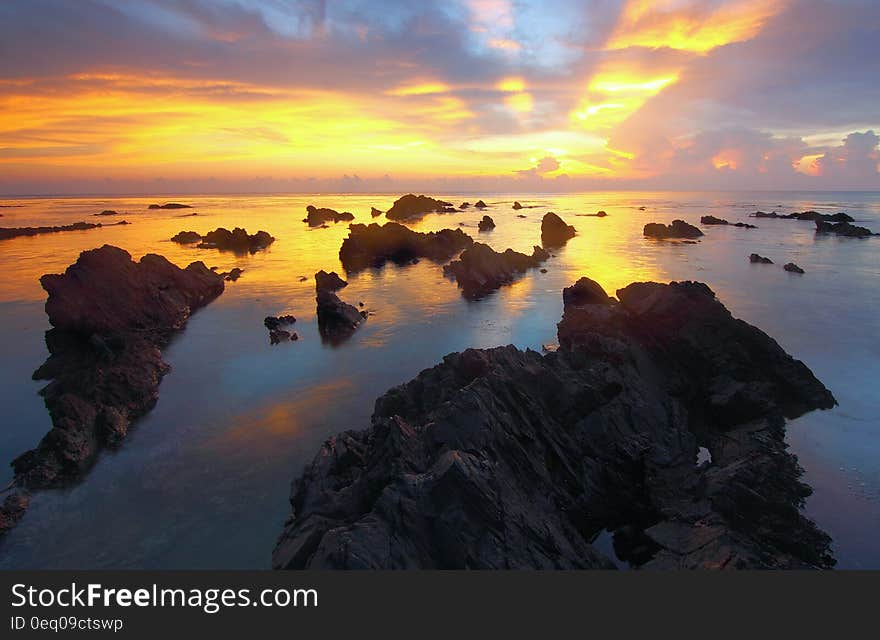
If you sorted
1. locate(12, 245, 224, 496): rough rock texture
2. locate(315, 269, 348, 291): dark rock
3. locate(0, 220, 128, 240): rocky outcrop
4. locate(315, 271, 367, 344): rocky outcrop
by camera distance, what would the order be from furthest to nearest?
locate(0, 220, 128, 240): rocky outcrop < locate(315, 269, 348, 291): dark rock < locate(315, 271, 367, 344): rocky outcrop < locate(12, 245, 224, 496): rough rock texture

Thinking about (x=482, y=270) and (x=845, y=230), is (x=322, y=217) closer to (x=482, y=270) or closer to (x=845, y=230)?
(x=482, y=270)

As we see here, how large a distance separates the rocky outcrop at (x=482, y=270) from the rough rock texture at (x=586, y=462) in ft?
105

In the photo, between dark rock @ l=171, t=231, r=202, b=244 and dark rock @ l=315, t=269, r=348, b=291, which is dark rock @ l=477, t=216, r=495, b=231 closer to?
dark rock @ l=171, t=231, r=202, b=244

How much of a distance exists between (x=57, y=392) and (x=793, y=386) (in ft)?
137

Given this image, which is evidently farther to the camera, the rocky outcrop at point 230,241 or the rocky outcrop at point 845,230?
the rocky outcrop at point 845,230

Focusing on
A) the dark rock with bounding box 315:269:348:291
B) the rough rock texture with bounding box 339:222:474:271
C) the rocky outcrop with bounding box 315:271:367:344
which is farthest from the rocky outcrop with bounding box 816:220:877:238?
the rocky outcrop with bounding box 315:271:367:344

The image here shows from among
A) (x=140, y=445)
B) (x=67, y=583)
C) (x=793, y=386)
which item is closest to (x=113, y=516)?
(x=140, y=445)

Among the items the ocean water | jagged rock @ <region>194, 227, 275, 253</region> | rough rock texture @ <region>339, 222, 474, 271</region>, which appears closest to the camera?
the ocean water

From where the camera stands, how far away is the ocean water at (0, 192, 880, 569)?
17.7 m

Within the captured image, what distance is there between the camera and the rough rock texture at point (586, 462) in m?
12.1

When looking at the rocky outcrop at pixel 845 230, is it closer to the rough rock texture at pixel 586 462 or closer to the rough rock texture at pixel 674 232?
the rough rock texture at pixel 674 232

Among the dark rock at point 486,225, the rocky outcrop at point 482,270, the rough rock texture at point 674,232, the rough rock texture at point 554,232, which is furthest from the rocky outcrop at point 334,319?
the dark rock at point 486,225

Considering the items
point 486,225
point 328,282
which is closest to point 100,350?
point 328,282

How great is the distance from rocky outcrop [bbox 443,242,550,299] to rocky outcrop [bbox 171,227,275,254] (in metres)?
47.2
